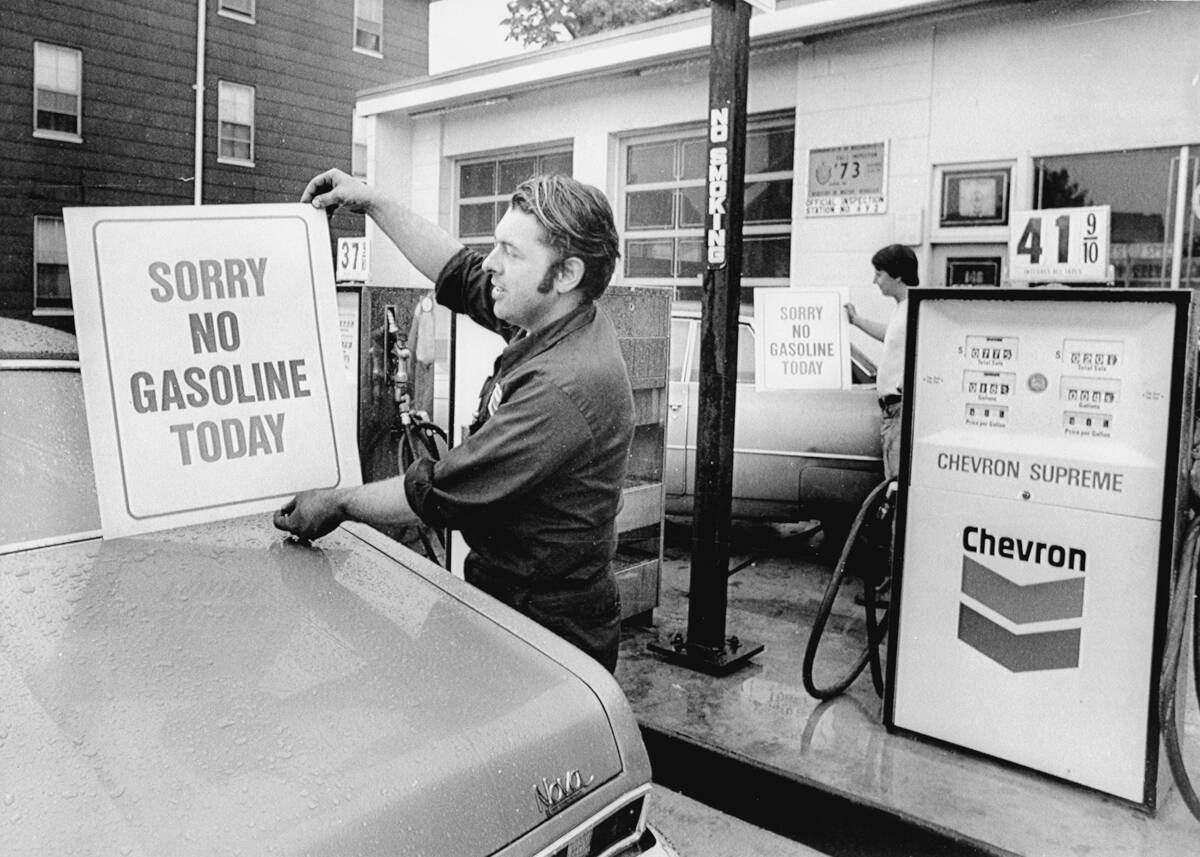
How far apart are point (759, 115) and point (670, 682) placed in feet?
21.8

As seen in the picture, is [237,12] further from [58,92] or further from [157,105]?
[58,92]

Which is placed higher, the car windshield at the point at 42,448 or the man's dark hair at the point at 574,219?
the man's dark hair at the point at 574,219

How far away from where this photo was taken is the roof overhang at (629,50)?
331 inches

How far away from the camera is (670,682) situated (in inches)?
179

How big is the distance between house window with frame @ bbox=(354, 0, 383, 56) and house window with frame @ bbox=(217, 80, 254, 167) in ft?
2.07

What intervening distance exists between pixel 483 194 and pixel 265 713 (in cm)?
855

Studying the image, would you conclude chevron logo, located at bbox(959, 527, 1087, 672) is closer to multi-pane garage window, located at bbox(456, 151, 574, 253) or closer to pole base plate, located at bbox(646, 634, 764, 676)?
pole base plate, located at bbox(646, 634, 764, 676)

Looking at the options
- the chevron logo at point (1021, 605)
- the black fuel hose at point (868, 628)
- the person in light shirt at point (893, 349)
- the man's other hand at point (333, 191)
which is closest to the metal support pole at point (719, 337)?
the black fuel hose at point (868, 628)

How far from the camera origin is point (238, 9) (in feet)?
11.0

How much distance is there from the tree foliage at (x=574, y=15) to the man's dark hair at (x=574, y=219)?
3.04 metres

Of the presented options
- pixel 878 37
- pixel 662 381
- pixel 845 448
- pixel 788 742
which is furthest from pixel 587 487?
pixel 878 37

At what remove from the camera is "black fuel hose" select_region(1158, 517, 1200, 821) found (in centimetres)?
324

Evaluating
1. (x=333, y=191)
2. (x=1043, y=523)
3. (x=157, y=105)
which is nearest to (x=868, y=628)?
(x=1043, y=523)

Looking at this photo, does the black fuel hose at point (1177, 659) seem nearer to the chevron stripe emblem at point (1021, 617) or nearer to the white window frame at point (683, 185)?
the chevron stripe emblem at point (1021, 617)
